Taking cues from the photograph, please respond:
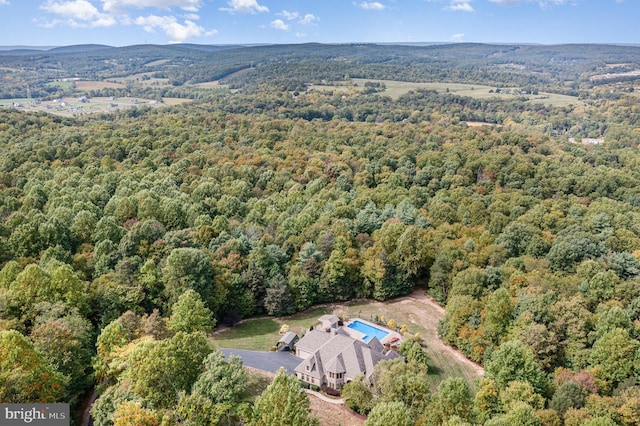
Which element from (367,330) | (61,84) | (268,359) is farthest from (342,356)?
(61,84)

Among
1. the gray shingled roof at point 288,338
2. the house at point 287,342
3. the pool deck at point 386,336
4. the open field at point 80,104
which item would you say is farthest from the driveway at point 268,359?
the open field at point 80,104

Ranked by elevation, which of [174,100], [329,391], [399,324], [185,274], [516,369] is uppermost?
[174,100]

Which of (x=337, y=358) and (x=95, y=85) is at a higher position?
(x=95, y=85)

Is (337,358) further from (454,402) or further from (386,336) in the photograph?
(454,402)

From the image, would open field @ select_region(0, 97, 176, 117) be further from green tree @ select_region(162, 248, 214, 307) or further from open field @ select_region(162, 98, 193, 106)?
green tree @ select_region(162, 248, 214, 307)

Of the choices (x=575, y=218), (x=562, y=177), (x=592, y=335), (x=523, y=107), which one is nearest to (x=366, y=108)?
(x=523, y=107)

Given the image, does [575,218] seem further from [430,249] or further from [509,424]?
[509,424]

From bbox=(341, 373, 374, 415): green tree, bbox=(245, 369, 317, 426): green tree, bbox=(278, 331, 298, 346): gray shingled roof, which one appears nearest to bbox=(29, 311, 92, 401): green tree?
bbox=(245, 369, 317, 426): green tree
